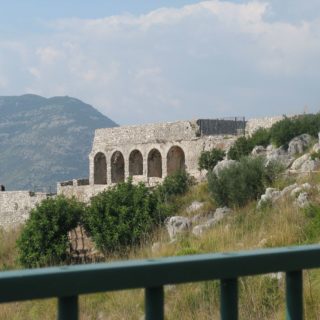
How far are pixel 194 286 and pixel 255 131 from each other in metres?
26.2

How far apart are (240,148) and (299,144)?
134 inches

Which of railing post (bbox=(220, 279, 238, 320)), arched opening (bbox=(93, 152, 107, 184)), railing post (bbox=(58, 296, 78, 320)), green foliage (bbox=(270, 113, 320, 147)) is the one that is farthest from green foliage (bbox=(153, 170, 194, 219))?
railing post (bbox=(58, 296, 78, 320))

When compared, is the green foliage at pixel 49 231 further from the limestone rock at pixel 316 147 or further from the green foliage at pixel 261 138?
the limestone rock at pixel 316 147

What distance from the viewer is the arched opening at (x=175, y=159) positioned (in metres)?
34.5

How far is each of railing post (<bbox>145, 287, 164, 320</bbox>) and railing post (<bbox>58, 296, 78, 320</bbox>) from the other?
0.72 ft

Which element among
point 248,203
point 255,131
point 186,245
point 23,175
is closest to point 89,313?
point 186,245

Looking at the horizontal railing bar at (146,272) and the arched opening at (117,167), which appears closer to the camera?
the horizontal railing bar at (146,272)

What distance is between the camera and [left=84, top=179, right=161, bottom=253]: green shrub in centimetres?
2053

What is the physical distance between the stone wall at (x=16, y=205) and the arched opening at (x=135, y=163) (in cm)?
597

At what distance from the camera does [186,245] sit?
962cm

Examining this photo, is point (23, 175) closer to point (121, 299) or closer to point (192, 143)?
point (192, 143)

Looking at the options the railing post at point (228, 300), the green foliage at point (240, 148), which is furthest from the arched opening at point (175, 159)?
the railing post at point (228, 300)

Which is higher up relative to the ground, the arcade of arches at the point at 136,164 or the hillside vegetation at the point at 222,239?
the arcade of arches at the point at 136,164

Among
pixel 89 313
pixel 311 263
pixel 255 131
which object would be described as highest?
pixel 255 131
